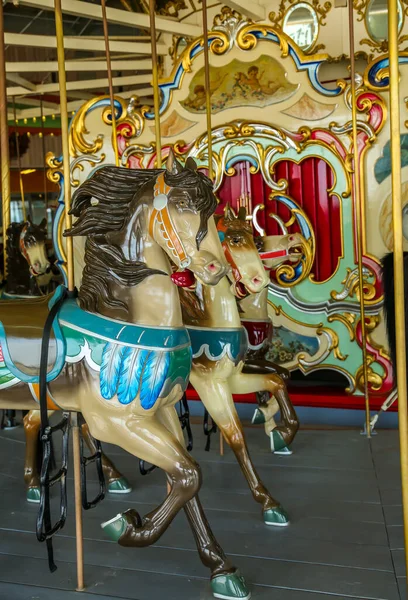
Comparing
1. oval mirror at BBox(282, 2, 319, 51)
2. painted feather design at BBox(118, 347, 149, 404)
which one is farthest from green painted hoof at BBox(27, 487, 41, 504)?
oval mirror at BBox(282, 2, 319, 51)

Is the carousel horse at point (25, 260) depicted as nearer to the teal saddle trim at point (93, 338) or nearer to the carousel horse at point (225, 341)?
the carousel horse at point (225, 341)

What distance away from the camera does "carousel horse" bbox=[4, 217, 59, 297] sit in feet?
15.8

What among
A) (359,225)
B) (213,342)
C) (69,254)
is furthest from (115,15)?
(69,254)

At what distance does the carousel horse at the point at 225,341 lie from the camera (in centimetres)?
288

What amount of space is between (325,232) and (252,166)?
2.51ft

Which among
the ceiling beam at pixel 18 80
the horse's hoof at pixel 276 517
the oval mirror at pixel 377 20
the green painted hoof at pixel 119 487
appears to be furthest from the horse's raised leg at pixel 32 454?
the oval mirror at pixel 377 20

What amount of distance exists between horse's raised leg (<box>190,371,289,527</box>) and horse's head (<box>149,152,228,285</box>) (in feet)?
3.48

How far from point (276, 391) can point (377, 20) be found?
4492 millimetres

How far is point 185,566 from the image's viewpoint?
7.80 feet

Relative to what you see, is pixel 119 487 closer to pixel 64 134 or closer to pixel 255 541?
Answer: pixel 255 541

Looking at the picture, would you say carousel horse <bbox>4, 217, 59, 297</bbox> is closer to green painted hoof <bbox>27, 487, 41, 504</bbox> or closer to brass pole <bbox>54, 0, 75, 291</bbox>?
green painted hoof <bbox>27, 487, 41, 504</bbox>

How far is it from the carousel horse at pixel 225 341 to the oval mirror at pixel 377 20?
411cm

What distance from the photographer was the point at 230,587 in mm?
2121

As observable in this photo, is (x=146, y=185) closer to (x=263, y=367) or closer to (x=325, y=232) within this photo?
(x=263, y=367)
